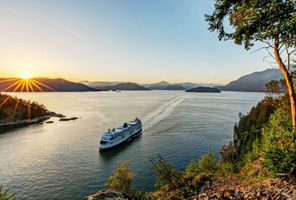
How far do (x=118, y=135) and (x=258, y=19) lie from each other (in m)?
64.6

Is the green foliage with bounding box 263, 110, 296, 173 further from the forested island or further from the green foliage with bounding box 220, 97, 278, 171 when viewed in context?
the forested island

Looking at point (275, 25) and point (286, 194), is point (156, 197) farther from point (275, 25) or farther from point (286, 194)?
point (275, 25)

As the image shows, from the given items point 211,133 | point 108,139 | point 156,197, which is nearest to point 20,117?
point 108,139

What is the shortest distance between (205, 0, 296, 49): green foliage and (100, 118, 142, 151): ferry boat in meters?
56.1

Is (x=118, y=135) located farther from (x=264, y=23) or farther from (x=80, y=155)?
(x=264, y=23)

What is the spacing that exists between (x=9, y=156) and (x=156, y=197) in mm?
57995

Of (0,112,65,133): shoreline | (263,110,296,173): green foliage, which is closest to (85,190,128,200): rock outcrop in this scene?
(263,110,296,173): green foliage

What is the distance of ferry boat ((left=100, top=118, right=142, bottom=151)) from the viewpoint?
2650 inches

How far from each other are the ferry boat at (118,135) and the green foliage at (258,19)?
56.1 meters

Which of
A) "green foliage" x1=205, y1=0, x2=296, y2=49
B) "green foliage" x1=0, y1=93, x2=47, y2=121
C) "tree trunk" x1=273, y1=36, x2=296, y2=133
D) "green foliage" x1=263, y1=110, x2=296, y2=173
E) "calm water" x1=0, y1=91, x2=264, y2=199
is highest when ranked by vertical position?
"green foliage" x1=205, y1=0, x2=296, y2=49

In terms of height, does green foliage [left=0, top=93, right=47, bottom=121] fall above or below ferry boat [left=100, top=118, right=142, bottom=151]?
above

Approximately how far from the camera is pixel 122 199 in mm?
13438

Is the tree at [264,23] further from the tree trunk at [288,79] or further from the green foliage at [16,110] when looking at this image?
the green foliage at [16,110]

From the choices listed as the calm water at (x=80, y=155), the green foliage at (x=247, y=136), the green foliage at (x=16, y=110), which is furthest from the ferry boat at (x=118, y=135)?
the green foliage at (x=16, y=110)
